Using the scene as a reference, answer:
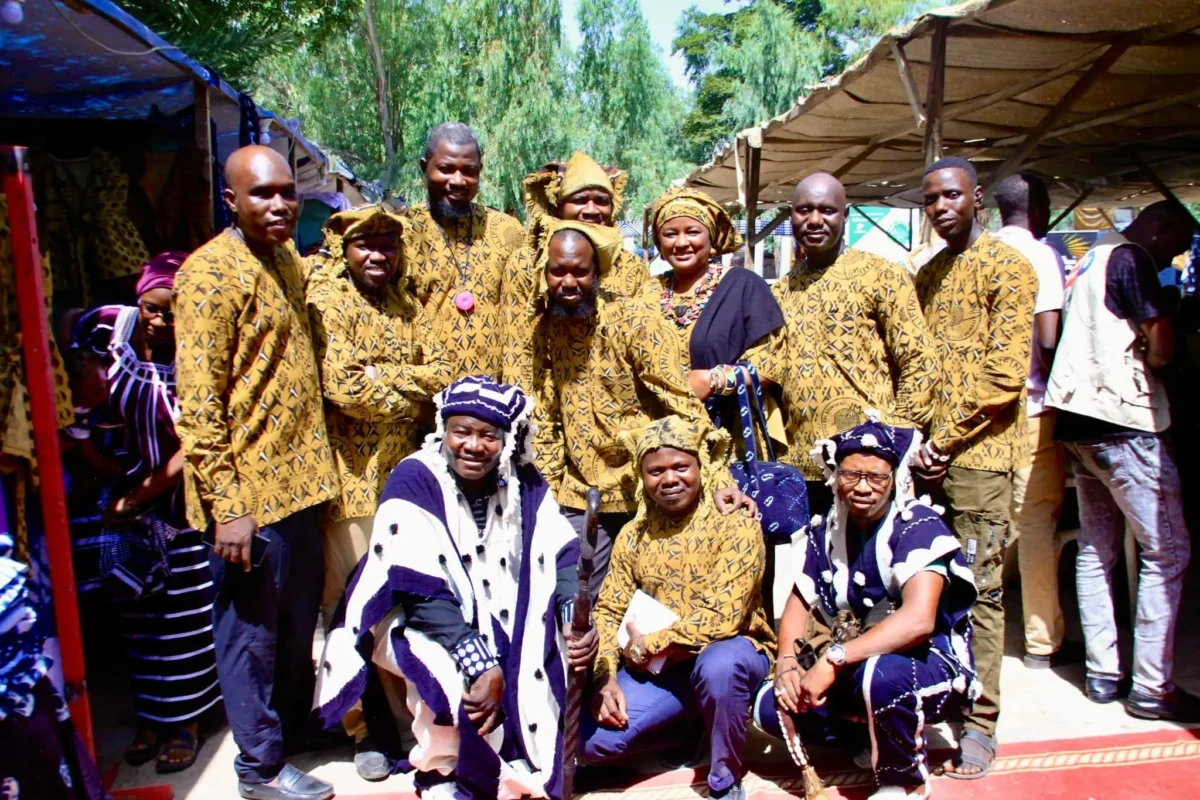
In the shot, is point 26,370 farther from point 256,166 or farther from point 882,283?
point 882,283

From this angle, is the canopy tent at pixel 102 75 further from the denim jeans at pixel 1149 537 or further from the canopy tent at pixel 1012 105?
the denim jeans at pixel 1149 537

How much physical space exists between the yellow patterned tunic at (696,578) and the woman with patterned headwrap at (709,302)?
41cm

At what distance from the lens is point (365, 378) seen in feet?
10.6

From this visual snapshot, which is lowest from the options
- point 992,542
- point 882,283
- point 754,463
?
point 992,542

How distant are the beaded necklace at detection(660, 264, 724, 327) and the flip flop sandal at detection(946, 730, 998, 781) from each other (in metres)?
1.83

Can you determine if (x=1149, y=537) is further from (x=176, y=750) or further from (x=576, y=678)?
(x=176, y=750)

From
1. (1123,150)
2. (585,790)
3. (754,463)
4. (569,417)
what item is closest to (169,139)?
(569,417)

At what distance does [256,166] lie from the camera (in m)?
2.88

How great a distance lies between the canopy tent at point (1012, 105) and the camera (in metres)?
4.61

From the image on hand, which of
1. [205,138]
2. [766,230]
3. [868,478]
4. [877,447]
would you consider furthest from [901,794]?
[766,230]

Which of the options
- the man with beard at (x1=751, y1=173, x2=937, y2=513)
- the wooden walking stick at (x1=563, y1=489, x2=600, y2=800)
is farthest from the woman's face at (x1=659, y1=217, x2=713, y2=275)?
the wooden walking stick at (x1=563, y1=489, x2=600, y2=800)

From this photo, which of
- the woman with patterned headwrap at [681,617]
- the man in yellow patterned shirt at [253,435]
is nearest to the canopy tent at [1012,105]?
the woman with patterned headwrap at [681,617]

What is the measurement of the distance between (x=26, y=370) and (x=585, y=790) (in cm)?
228

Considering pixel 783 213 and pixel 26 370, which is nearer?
pixel 26 370
